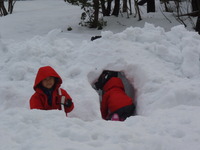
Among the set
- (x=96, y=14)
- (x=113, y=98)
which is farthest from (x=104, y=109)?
(x=96, y=14)

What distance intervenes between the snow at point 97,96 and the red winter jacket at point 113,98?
0.23 meters

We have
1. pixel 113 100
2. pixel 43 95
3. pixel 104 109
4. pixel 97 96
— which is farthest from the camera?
pixel 104 109

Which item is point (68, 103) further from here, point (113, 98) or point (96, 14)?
point (96, 14)

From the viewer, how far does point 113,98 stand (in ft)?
15.8

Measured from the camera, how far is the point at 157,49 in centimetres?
535

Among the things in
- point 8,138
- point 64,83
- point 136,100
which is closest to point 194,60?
point 136,100

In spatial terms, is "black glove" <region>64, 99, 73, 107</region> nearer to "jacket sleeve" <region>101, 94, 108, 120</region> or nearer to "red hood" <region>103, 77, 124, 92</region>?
"jacket sleeve" <region>101, 94, 108, 120</region>

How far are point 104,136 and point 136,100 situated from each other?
2.36 m

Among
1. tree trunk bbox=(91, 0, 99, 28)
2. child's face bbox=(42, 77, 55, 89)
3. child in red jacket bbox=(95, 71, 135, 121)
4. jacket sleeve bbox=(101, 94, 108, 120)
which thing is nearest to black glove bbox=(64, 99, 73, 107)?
child's face bbox=(42, 77, 55, 89)

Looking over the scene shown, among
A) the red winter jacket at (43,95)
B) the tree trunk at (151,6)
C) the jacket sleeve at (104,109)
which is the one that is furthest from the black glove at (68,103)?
the tree trunk at (151,6)

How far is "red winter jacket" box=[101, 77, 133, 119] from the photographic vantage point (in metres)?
4.67

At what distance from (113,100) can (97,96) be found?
0.35 metres

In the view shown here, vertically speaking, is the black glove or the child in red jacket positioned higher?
the black glove

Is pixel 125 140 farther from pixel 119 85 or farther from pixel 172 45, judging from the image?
pixel 172 45
